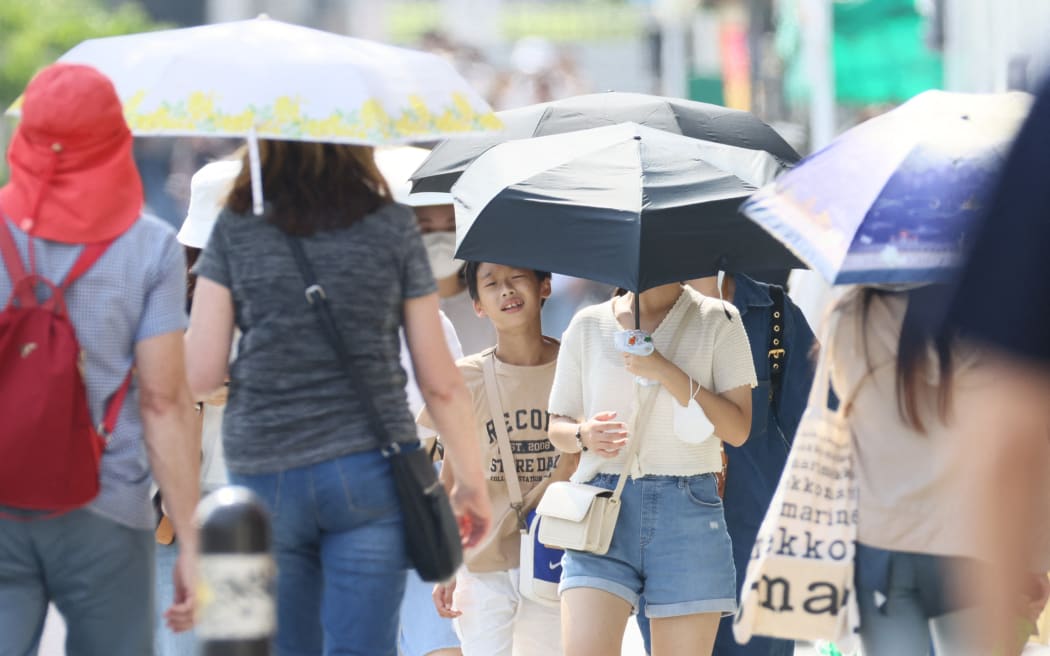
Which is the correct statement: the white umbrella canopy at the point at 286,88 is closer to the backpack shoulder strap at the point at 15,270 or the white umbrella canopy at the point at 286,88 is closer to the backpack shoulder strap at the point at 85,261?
the backpack shoulder strap at the point at 85,261

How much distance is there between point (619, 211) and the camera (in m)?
5.45

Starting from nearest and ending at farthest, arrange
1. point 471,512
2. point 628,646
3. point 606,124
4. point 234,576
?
point 234,576
point 471,512
point 606,124
point 628,646

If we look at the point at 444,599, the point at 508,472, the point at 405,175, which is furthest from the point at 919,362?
the point at 405,175

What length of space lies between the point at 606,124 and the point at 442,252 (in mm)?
1027

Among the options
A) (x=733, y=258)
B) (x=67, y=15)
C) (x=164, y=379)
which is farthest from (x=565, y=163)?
(x=67, y=15)

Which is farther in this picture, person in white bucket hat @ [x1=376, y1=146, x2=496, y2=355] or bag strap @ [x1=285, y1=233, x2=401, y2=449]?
person in white bucket hat @ [x1=376, y1=146, x2=496, y2=355]

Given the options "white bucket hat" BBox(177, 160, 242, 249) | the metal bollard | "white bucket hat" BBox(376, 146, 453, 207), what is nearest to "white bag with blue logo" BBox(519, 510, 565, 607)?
"white bucket hat" BBox(177, 160, 242, 249)

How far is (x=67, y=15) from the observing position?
4075cm

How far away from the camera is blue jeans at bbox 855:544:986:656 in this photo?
4.18m

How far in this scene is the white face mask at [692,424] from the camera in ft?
18.0

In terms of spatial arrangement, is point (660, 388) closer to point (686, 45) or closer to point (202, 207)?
point (202, 207)

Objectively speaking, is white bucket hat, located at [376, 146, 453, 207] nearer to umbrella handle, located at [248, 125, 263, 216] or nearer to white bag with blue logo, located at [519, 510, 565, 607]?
white bag with blue logo, located at [519, 510, 565, 607]

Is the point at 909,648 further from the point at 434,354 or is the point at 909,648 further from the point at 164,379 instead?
the point at 164,379

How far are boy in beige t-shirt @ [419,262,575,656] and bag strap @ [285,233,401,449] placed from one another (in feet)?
5.34
